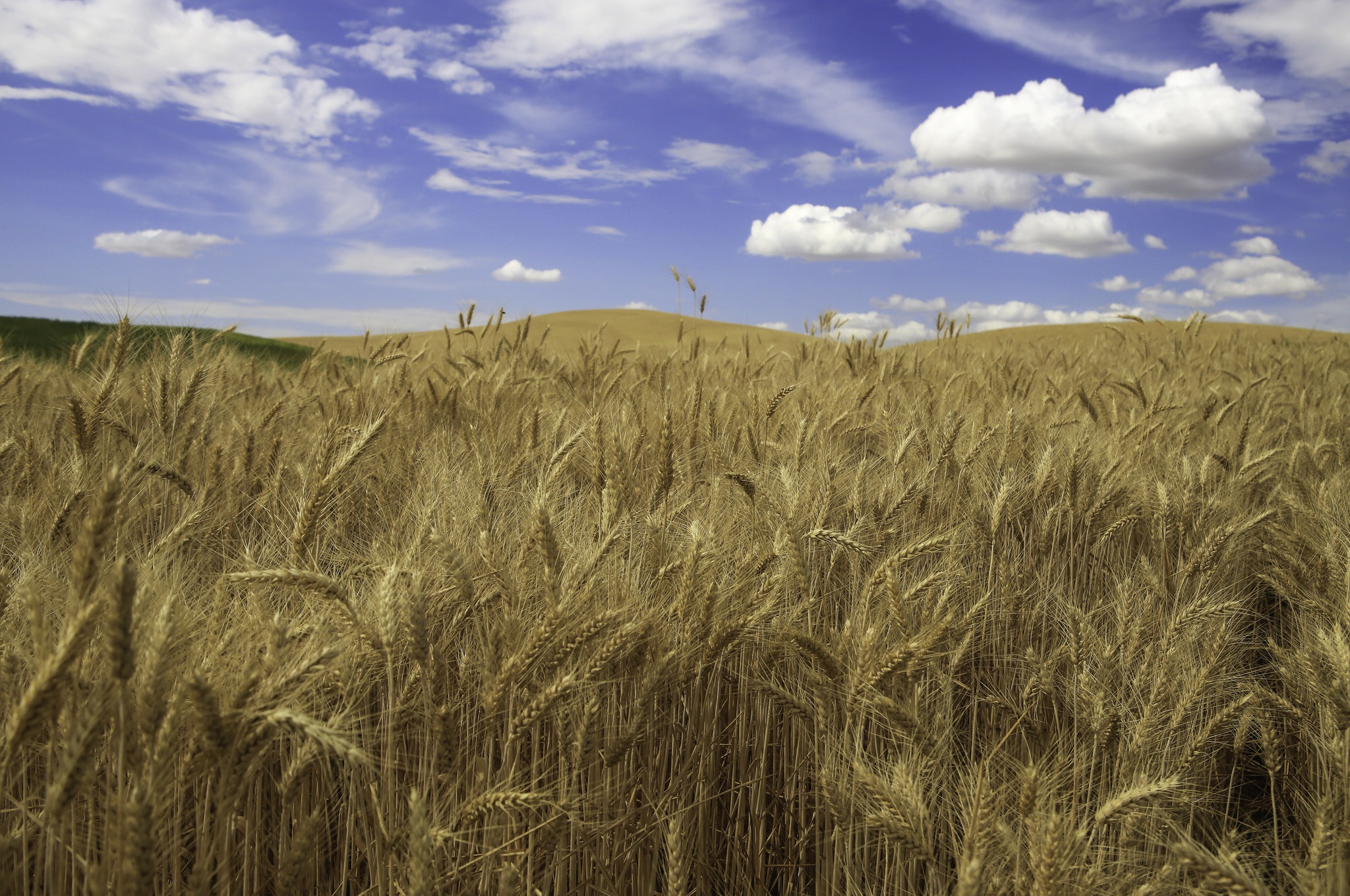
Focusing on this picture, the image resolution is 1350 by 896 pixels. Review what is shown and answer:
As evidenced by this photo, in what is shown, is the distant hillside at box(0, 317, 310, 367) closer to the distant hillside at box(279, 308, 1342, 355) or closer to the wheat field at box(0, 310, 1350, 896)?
the distant hillside at box(279, 308, 1342, 355)

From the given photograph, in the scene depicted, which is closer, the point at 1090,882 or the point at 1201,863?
the point at 1201,863

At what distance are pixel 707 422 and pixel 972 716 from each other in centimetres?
143

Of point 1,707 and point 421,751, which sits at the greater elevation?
point 1,707

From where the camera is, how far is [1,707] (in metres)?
1.17

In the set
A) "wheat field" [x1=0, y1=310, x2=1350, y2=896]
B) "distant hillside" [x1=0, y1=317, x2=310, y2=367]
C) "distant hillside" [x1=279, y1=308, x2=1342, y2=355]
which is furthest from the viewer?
"distant hillside" [x1=279, y1=308, x2=1342, y2=355]

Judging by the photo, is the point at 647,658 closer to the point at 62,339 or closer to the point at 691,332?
the point at 691,332

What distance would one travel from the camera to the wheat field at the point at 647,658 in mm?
1074

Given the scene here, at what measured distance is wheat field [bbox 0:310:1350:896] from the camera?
107cm

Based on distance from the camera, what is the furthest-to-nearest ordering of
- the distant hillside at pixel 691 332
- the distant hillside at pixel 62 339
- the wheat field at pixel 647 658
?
the distant hillside at pixel 691 332 → the distant hillside at pixel 62 339 → the wheat field at pixel 647 658

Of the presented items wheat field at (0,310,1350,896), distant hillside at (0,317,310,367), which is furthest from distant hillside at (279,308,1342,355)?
wheat field at (0,310,1350,896)

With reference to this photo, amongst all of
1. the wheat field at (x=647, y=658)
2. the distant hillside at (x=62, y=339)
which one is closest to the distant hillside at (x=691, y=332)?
the distant hillside at (x=62, y=339)

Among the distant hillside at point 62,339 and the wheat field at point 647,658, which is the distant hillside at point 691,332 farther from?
the wheat field at point 647,658

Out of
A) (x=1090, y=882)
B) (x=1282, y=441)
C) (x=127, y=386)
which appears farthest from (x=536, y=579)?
(x=1282, y=441)

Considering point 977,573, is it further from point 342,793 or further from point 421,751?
point 342,793
